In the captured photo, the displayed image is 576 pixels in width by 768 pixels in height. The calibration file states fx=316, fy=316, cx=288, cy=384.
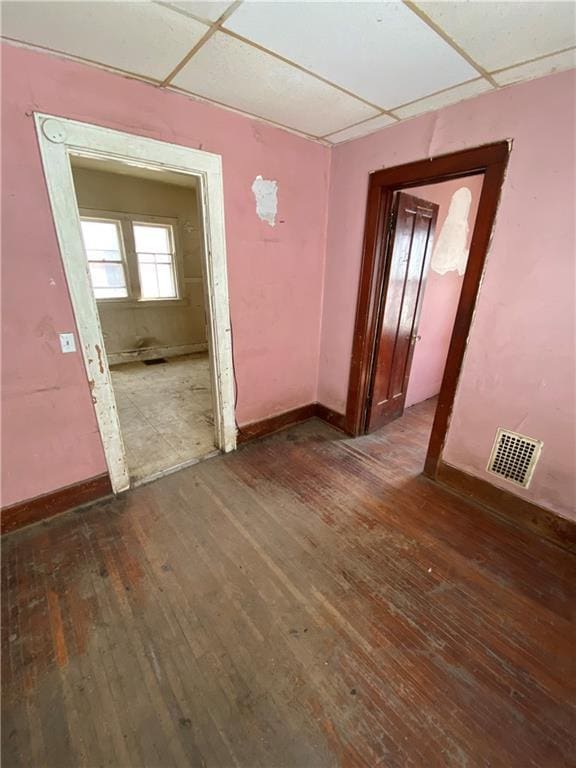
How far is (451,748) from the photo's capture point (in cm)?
110

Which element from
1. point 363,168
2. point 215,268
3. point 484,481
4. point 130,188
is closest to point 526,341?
point 484,481

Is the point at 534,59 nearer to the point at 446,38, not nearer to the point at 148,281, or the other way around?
the point at 446,38

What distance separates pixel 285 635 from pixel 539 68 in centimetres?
287

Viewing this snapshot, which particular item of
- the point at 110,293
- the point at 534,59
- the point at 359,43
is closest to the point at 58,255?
the point at 359,43

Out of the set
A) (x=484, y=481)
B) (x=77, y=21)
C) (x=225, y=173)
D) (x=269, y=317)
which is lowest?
(x=484, y=481)

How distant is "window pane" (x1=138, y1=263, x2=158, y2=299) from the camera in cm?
498

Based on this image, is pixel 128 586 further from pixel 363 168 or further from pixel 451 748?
pixel 363 168

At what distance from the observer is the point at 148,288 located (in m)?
5.10

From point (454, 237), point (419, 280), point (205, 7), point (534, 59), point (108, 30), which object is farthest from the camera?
point (454, 237)

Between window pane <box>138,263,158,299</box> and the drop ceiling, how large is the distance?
3.60 meters

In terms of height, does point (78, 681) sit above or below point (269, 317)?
below

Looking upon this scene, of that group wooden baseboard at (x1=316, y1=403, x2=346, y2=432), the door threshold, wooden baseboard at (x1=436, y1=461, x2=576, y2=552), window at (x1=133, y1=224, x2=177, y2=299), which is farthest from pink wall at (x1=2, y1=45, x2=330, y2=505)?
window at (x1=133, y1=224, x2=177, y2=299)

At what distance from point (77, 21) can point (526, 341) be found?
102 inches

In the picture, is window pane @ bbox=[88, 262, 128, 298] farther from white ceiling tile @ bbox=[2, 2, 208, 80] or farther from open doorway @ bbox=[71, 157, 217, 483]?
white ceiling tile @ bbox=[2, 2, 208, 80]
